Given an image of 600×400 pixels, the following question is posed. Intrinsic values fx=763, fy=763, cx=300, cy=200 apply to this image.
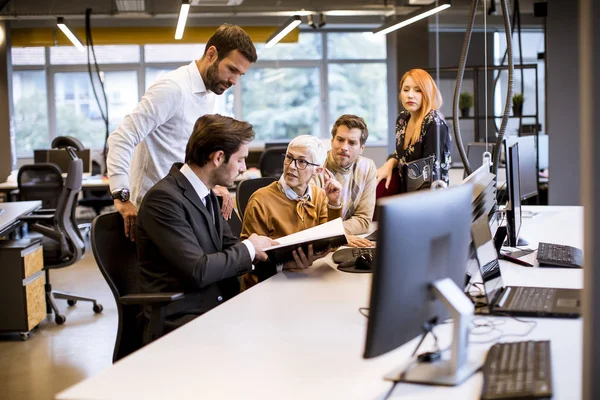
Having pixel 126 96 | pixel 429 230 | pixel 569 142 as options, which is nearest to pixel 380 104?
pixel 126 96

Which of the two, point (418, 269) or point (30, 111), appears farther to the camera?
point (30, 111)

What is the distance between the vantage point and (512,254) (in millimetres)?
2947

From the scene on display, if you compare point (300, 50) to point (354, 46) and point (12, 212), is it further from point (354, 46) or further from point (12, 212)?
point (12, 212)

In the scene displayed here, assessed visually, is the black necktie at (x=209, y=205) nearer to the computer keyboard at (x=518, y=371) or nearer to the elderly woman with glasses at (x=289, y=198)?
the elderly woman with glasses at (x=289, y=198)

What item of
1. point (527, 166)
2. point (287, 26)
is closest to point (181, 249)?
point (527, 166)

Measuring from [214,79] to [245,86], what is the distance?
34.8 feet

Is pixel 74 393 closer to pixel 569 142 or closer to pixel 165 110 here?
pixel 165 110

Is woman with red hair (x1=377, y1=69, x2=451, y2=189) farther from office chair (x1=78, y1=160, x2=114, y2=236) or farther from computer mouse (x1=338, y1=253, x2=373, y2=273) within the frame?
office chair (x1=78, y1=160, x2=114, y2=236)

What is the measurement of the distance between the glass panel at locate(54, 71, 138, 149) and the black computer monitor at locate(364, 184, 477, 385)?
476 inches

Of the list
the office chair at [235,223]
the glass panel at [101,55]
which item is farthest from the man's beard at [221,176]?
the glass panel at [101,55]

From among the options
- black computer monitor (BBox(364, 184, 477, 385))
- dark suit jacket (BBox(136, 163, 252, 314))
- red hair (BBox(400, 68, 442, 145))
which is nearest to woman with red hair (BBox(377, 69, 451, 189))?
red hair (BBox(400, 68, 442, 145))

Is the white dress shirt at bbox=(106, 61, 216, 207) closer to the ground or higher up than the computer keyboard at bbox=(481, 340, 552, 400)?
higher up

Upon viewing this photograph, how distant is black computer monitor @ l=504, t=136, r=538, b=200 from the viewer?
3526mm

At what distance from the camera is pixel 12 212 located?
15.5ft
